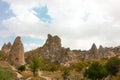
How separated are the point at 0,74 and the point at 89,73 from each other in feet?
170

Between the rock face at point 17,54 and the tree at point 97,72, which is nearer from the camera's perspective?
the tree at point 97,72

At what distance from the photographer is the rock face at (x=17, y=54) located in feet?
555

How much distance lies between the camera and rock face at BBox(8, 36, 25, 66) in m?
169

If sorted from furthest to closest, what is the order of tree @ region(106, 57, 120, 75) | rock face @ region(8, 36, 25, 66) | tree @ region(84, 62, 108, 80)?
rock face @ region(8, 36, 25, 66) < tree @ region(84, 62, 108, 80) < tree @ region(106, 57, 120, 75)

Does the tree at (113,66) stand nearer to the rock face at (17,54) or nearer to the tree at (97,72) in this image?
the tree at (97,72)

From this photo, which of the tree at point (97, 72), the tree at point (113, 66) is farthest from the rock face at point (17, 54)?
the tree at point (113, 66)

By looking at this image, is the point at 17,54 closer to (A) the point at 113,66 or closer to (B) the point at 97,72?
(B) the point at 97,72

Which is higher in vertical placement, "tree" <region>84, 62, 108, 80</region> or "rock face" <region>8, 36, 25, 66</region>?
"rock face" <region>8, 36, 25, 66</region>

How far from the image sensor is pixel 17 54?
171 m

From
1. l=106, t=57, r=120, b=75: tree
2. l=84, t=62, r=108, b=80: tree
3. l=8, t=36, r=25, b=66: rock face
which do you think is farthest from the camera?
l=8, t=36, r=25, b=66: rock face

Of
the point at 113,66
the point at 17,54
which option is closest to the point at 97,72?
the point at 113,66

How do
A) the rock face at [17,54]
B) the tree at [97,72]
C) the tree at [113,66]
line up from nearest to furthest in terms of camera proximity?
the tree at [113,66] → the tree at [97,72] → the rock face at [17,54]

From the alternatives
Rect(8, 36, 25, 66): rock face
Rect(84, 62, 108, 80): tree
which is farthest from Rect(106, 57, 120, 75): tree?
Rect(8, 36, 25, 66): rock face

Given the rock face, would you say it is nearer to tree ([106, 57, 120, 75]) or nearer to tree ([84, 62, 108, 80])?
tree ([84, 62, 108, 80])
